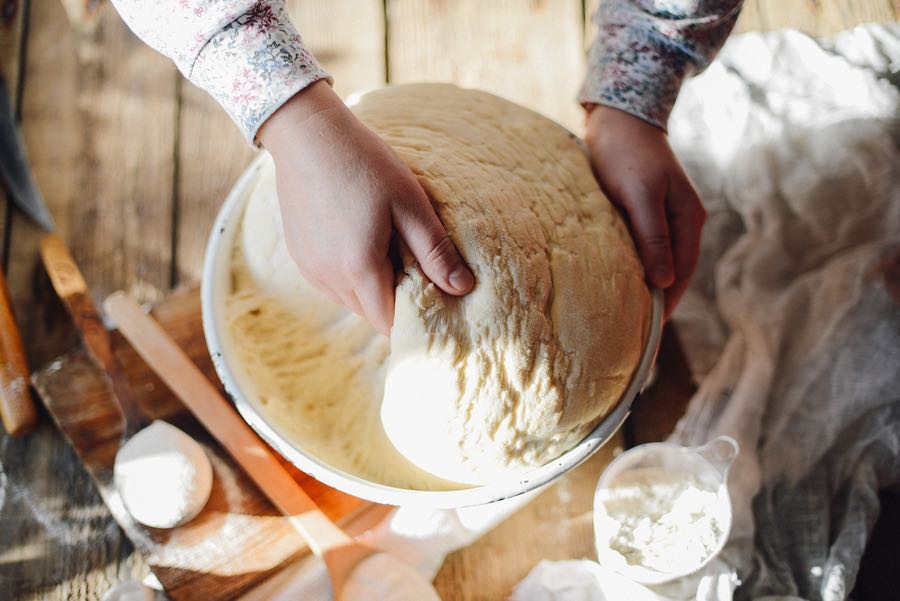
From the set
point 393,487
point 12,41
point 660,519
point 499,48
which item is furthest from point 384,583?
point 12,41

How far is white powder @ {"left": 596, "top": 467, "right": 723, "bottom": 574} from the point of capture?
2.46 ft

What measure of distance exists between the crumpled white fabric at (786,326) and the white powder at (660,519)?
4 centimetres

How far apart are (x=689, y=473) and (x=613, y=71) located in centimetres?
43

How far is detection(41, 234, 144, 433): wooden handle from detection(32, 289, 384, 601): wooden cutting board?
0.04 feet

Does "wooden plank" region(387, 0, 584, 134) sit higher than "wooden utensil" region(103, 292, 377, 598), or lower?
higher

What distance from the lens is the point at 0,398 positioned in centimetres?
85

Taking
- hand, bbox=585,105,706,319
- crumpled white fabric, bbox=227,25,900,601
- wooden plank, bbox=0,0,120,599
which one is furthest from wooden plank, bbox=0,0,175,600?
hand, bbox=585,105,706,319

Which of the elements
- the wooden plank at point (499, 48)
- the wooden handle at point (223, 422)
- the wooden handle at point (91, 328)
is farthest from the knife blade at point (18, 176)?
the wooden plank at point (499, 48)

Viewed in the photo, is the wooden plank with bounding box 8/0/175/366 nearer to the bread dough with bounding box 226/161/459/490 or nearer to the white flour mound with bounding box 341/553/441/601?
→ the bread dough with bounding box 226/161/459/490

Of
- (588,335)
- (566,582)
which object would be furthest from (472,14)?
(566,582)

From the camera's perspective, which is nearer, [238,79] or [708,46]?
[238,79]

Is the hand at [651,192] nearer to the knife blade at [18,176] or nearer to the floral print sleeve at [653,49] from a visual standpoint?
the floral print sleeve at [653,49]

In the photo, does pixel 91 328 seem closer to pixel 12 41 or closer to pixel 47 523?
pixel 47 523

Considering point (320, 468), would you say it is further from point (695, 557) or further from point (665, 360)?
point (665, 360)
